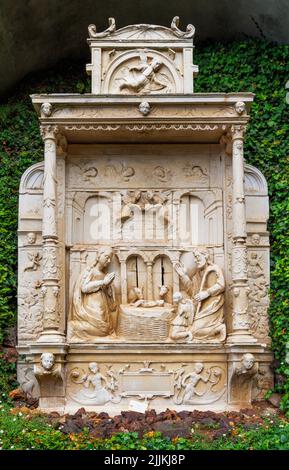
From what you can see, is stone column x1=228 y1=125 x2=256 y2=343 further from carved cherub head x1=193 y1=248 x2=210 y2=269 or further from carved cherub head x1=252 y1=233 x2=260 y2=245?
carved cherub head x1=252 y1=233 x2=260 y2=245

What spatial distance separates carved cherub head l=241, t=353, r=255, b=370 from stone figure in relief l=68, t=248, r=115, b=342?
1784mm

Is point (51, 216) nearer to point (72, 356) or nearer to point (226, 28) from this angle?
point (72, 356)

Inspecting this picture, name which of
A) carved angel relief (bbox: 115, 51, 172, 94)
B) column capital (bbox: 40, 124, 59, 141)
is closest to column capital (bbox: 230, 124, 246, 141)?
carved angel relief (bbox: 115, 51, 172, 94)

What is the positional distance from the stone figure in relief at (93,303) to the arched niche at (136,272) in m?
0.31

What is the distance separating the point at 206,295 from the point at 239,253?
709mm

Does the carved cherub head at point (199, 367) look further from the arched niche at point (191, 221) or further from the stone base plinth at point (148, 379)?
the arched niche at point (191, 221)

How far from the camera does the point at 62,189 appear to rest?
37.4 feet

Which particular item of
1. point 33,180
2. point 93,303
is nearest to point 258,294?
point 93,303

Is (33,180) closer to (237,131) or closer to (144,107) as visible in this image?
(144,107)

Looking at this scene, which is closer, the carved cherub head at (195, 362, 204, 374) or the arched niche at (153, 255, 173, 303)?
the carved cherub head at (195, 362, 204, 374)

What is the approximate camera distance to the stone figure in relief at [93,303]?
1072cm

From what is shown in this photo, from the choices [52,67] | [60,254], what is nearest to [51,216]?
[60,254]

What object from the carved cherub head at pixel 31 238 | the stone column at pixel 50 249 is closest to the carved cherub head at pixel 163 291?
the stone column at pixel 50 249

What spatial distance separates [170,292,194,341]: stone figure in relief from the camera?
1070cm
